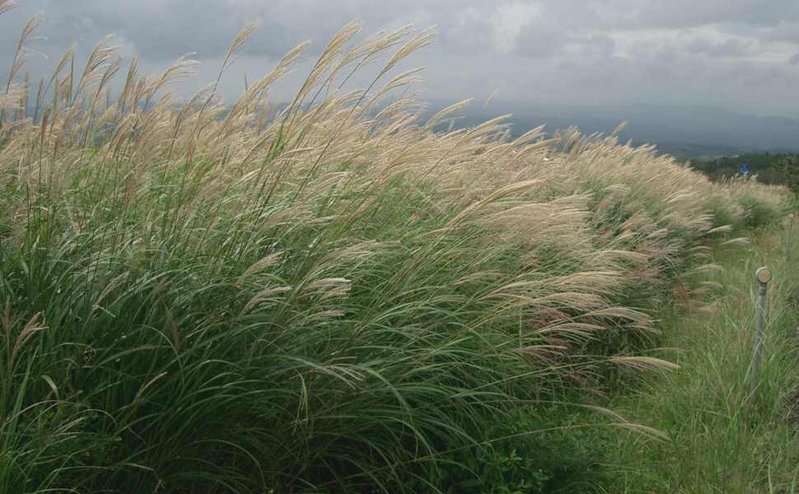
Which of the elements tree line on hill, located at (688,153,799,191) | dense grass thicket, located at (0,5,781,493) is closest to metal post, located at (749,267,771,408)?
dense grass thicket, located at (0,5,781,493)

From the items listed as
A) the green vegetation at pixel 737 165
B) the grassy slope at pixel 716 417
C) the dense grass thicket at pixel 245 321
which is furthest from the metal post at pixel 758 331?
the green vegetation at pixel 737 165

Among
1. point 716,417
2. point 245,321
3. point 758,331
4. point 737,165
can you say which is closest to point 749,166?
point 737,165

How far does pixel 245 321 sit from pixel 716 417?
2243 mm

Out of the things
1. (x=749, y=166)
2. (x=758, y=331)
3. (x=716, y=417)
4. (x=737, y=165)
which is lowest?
(x=737, y=165)

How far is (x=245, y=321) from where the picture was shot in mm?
2639

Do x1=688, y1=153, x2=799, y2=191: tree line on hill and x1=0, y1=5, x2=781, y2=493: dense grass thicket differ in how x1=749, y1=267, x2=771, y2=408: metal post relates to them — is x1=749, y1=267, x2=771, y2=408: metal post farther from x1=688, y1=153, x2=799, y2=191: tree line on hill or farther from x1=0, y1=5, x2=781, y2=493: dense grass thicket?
x1=688, y1=153, x2=799, y2=191: tree line on hill

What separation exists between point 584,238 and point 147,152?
2.46m

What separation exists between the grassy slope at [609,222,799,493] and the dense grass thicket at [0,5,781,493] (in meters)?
0.26

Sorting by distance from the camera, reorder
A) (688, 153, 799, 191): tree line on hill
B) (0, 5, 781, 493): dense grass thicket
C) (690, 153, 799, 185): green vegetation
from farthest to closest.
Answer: (690, 153, 799, 185): green vegetation, (688, 153, 799, 191): tree line on hill, (0, 5, 781, 493): dense grass thicket

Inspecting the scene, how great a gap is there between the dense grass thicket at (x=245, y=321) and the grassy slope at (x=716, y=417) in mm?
259

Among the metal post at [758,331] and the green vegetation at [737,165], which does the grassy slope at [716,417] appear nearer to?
the metal post at [758,331]

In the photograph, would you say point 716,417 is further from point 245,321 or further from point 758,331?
point 245,321

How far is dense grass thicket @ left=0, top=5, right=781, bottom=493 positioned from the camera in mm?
2438

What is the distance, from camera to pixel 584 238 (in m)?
4.50
